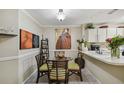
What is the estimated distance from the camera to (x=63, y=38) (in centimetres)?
764

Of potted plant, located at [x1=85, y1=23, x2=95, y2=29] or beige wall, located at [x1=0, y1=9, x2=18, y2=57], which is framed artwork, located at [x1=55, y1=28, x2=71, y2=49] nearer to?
potted plant, located at [x1=85, y1=23, x2=95, y2=29]

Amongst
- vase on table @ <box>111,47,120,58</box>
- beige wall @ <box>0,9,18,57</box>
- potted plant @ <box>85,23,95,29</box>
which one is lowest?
vase on table @ <box>111,47,120,58</box>

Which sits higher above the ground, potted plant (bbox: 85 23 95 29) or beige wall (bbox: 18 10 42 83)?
potted plant (bbox: 85 23 95 29)

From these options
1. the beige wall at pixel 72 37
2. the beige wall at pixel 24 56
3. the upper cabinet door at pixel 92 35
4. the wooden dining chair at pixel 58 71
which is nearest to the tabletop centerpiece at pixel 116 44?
the wooden dining chair at pixel 58 71

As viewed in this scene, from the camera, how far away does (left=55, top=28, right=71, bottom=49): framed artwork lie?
762cm

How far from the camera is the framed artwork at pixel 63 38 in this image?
300 inches

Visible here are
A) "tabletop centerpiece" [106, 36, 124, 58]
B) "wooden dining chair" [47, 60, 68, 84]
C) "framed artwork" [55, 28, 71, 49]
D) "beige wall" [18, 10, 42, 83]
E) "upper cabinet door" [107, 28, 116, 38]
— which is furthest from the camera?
"framed artwork" [55, 28, 71, 49]

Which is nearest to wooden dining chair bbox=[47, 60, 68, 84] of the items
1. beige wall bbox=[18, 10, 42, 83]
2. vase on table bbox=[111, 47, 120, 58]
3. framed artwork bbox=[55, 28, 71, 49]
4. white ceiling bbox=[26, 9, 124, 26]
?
beige wall bbox=[18, 10, 42, 83]

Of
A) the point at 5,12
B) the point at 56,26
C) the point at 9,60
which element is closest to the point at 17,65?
the point at 9,60

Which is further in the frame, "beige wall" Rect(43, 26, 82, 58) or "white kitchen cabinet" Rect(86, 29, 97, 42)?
"beige wall" Rect(43, 26, 82, 58)

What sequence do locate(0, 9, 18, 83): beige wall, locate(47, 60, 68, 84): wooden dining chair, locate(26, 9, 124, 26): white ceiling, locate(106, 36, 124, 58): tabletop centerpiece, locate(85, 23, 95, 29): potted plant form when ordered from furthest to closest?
locate(85, 23, 95, 29): potted plant
locate(26, 9, 124, 26): white ceiling
locate(47, 60, 68, 84): wooden dining chair
locate(0, 9, 18, 83): beige wall
locate(106, 36, 124, 58): tabletop centerpiece

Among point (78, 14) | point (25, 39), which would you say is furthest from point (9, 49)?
point (78, 14)

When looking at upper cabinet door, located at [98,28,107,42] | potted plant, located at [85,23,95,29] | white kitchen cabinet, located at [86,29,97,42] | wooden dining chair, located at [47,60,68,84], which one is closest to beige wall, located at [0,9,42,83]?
wooden dining chair, located at [47,60,68,84]
